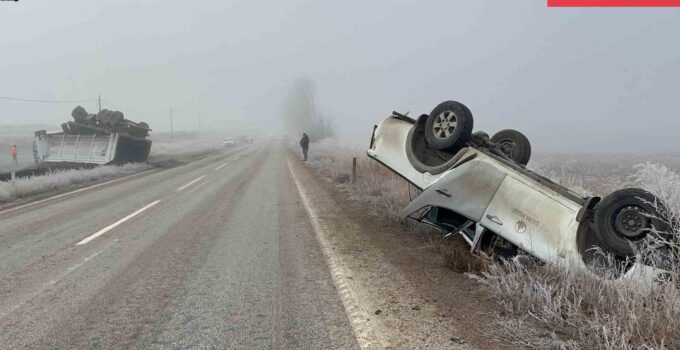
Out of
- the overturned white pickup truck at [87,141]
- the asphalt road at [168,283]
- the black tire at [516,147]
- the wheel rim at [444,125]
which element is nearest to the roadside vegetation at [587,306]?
the asphalt road at [168,283]

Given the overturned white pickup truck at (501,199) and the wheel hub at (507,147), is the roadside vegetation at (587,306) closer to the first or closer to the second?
the overturned white pickup truck at (501,199)

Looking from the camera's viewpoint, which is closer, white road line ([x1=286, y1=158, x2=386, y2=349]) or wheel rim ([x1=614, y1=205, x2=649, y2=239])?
white road line ([x1=286, y1=158, x2=386, y2=349])

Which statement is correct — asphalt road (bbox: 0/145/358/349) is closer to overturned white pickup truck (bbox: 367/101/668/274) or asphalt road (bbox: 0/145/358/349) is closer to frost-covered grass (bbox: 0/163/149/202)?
overturned white pickup truck (bbox: 367/101/668/274)

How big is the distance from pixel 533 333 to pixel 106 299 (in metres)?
3.86

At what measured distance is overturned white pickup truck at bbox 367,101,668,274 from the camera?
381 centimetres

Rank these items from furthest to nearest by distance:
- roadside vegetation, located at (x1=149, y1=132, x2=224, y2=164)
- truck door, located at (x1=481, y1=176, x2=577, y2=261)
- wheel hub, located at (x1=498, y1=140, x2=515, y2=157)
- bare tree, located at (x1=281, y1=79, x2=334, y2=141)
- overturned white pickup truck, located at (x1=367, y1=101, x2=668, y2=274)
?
bare tree, located at (x1=281, y1=79, x2=334, y2=141) → roadside vegetation, located at (x1=149, y1=132, x2=224, y2=164) → wheel hub, located at (x1=498, y1=140, x2=515, y2=157) → truck door, located at (x1=481, y1=176, x2=577, y2=261) → overturned white pickup truck, located at (x1=367, y1=101, x2=668, y2=274)

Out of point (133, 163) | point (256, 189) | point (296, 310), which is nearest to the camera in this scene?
point (296, 310)

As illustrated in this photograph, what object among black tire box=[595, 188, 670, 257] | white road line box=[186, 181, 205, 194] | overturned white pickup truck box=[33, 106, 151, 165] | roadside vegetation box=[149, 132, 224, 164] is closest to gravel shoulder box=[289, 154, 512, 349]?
black tire box=[595, 188, 670, 257]

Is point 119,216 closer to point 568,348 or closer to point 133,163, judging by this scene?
point 568,348

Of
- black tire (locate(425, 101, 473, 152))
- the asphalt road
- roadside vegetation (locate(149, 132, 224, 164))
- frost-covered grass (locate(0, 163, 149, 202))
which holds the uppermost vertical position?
black tire (locate(425, 101, 473, 152))

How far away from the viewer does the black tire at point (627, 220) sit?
3672 mm

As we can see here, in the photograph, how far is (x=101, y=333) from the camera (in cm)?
331

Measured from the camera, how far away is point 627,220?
12.5 ft

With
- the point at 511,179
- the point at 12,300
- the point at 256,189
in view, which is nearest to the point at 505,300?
the point at 511,179
